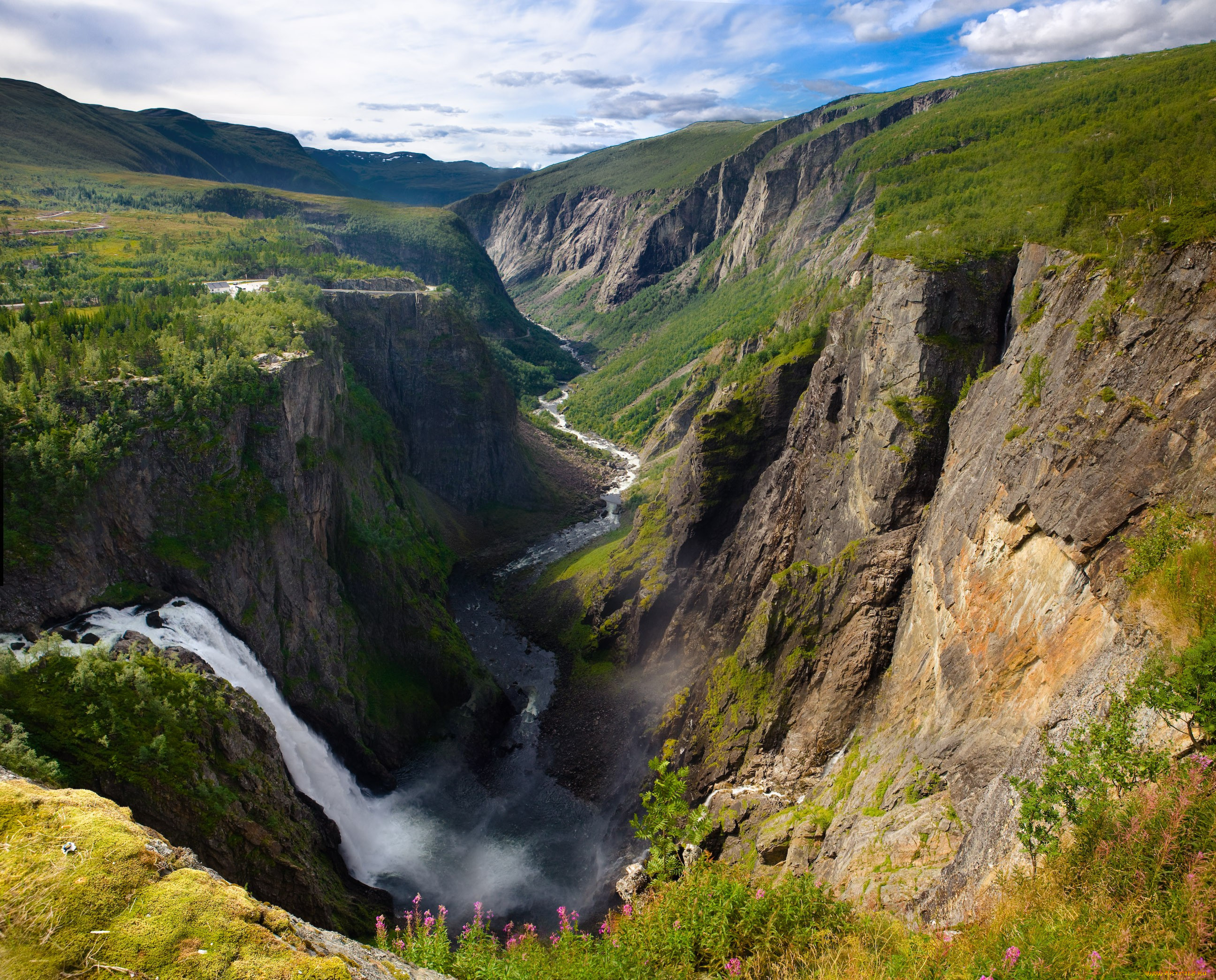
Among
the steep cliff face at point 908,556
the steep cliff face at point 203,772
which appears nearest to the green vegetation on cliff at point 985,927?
the steep cliff face at point 908,556

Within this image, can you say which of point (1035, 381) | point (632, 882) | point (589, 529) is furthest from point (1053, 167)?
point (589, 529)

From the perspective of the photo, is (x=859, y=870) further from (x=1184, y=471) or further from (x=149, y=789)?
(x=149, y=789)

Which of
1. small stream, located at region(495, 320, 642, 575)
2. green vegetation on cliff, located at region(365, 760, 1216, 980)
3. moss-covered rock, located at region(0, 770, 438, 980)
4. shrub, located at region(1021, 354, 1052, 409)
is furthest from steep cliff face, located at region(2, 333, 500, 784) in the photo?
shrub, located at region(1021, 354, 1052, 409)

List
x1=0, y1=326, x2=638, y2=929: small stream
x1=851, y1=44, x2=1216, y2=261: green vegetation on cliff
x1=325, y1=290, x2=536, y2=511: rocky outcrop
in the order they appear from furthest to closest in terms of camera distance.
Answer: x1=325, y1=290, x2=536, y2=511: rocky outcrop < x1=0, y1=326, x2=638, y2=929: small stream < x1=851, y1=44, x2=1216, y2=261: green vegetation on cliff

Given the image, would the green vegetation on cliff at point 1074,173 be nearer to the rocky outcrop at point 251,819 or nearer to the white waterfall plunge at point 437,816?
the rocky outcrop at point 251,819

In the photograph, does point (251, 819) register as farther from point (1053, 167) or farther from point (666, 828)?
point (1053, 167)

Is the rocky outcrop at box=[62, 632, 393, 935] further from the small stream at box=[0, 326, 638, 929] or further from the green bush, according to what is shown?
the small stream at box=[0, 326, 638, 929]
